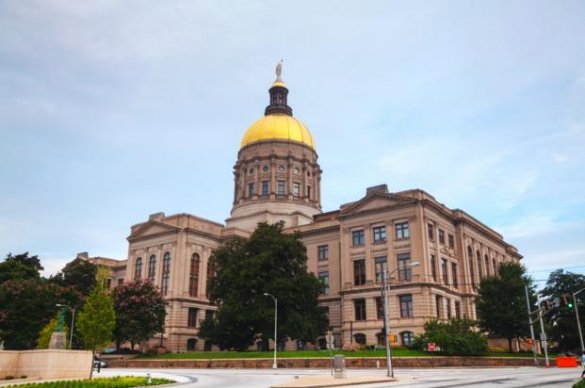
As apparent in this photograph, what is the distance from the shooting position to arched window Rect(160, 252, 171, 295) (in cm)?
7956

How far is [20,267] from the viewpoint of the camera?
81.2 meters

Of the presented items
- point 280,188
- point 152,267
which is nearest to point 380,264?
point 280,188

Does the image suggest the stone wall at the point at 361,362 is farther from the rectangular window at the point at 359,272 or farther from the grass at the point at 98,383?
the grass at the point at 98,383

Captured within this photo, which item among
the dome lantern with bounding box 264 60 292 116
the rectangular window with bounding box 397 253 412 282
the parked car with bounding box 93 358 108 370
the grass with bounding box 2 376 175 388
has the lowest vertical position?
the grass with bounding box 2 376 175 388

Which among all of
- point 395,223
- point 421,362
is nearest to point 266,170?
point 395,223

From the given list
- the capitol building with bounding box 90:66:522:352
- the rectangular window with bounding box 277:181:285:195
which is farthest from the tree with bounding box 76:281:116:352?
the rectangular window with bounding box 277:181:285:195

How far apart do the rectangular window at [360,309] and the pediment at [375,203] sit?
37.2 ft

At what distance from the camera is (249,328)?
60.9 metres

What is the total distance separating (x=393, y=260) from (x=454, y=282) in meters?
10.4

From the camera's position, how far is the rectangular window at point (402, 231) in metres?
65.9

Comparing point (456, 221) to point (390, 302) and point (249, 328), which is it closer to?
point (390, 302)

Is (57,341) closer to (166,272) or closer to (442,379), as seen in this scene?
(442,379)

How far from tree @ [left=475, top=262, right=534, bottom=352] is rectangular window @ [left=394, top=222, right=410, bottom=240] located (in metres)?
11.0

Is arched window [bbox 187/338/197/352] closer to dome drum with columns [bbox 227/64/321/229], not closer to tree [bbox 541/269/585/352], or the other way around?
dome drum with columns [bbox 227/64/321/229]
